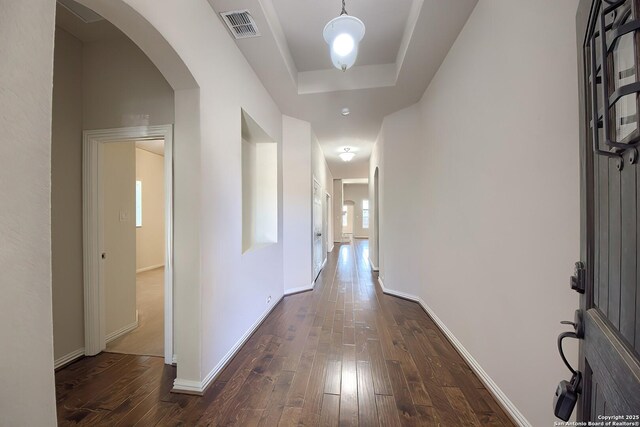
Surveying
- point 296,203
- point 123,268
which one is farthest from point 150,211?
point 296,203

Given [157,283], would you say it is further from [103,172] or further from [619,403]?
[619,403]

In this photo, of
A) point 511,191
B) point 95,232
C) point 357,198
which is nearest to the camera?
point 511,191

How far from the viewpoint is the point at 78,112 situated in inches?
85.9

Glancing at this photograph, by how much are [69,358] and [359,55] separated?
4.37 meters

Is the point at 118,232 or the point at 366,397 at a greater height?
the point at 118,232

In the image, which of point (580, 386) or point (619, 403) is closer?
point (619, 403)

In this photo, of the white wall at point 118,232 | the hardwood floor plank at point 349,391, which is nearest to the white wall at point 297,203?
the hardwood floor plank at point 349,391

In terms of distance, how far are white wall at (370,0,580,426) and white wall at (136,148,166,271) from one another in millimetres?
6544

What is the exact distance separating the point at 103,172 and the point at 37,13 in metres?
2.00

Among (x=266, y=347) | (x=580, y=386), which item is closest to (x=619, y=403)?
(x=580, y=386)

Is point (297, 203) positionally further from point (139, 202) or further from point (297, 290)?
point (139, 202)

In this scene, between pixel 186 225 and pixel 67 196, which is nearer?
pixel 186 225

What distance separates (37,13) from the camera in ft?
2.46

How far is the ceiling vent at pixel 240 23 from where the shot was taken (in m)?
1.95
